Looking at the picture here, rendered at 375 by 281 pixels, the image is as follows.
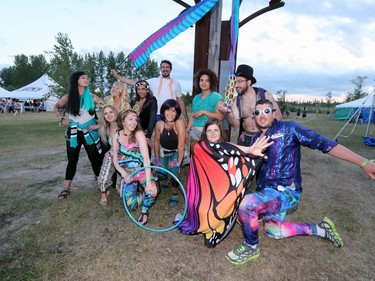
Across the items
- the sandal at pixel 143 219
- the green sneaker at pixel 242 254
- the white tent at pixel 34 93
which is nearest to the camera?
the green sneaker at pixel 242 254

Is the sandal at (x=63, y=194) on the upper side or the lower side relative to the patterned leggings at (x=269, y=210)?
lower

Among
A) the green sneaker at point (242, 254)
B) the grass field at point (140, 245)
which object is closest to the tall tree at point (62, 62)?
the grass field at point (140, 245)

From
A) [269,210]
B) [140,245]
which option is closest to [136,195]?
[140,245]

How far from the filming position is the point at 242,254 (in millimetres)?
2848

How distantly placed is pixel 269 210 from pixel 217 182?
70 centimetres

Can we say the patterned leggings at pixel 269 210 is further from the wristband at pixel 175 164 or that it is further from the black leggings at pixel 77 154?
the black leggings at pixel 77 154

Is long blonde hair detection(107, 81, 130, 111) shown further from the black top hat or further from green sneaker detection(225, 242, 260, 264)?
green sneaker detection(225, 242, 260, 264)

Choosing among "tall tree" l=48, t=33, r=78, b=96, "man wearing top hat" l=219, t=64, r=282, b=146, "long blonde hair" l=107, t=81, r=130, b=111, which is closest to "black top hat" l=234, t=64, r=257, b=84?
"man wearing top hat" l=219, t=64, r=282, b=146

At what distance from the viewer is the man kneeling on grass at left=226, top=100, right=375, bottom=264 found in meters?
2.84

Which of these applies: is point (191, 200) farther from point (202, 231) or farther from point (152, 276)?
point (152, 276)

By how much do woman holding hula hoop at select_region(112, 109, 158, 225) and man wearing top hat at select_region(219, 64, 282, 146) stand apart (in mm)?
1518

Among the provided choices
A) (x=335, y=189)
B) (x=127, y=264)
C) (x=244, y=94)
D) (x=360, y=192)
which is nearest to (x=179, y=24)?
(x=244, y=94)

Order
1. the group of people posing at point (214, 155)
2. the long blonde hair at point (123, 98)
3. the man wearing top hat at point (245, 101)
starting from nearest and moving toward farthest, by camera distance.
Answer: the group of people posing at point (214, 155) < the man wearing top hat at point (245, 101) < the long blonde hair at point (123, 98)

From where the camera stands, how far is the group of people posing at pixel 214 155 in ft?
9.61
